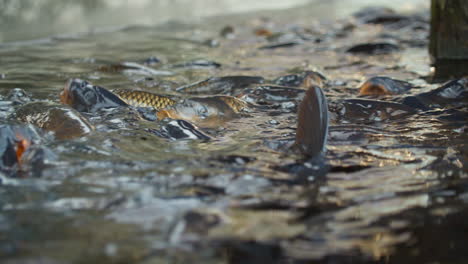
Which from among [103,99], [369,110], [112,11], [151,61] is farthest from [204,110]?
[112,11]

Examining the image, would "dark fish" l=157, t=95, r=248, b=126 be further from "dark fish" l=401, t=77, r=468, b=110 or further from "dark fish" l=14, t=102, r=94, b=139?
"dark fish" l=401, t=77, r=468, b=110

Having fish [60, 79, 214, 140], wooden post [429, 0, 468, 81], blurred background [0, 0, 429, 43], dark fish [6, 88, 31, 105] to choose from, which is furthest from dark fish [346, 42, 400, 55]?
blurred background [0, 0, 429, 43]

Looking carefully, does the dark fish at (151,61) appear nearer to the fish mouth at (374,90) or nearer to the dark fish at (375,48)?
the dark fish at (375,48)

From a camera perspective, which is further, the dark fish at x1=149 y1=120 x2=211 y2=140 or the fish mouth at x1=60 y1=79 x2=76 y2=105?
the fish mouth at x1=60 y1=79 x2=76 y2=105

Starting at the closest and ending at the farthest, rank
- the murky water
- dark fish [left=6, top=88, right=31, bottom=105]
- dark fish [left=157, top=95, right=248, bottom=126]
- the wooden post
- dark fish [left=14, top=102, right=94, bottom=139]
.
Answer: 1. the murky water
2. dark fish [left=14, top=102, right=94, bottom=139]
3. dark fish [left=157, top=95, right=248, bottom=126]
4. dark fish [left=6, top=88, right=31, bottom=105]
5. the wooden post

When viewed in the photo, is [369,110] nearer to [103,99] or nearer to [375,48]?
[103,99]

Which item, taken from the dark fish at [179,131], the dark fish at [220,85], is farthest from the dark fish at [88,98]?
the dark fish at [220,85]
